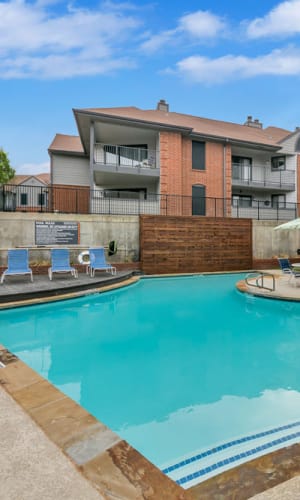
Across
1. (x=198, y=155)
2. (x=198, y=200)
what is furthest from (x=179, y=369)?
(x=198, y=155)

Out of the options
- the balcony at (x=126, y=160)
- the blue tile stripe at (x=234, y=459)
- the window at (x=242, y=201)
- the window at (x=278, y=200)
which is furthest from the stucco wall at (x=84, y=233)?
the window at (x=278, y=200)

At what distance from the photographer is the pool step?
2.38 metres

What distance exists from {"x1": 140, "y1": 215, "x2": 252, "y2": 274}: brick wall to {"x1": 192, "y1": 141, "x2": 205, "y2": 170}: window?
4848mm

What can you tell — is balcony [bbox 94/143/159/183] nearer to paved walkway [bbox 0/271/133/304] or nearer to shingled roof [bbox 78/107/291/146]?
shingled roof [bbox 78/107/291/146]

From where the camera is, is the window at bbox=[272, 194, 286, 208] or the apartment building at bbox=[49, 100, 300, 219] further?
the window at bbox=[272, 194, 286, 208]

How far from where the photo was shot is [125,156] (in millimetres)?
17000

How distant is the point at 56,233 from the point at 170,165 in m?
8.02

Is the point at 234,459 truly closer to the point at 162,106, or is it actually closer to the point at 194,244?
the point at 194,244

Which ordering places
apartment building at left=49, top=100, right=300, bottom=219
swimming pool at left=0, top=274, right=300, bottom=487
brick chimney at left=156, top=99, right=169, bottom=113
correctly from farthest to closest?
brick chimney at left=156, top=99, right=169, bottom=113 → apartment building at left=49, top=100, right=300, bottom=219 → swimming pool at left=0, top=274, right=300, bottom=487

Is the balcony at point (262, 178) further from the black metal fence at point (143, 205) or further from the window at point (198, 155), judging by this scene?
the window at point (198, 155)

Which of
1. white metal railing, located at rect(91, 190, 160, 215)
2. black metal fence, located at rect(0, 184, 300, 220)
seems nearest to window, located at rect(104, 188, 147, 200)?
black metal fence, located at rect(0, 184, 300, 220)

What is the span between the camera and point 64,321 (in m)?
7.03

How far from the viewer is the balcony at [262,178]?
20.2 metres

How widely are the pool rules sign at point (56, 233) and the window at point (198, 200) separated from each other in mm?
7953
